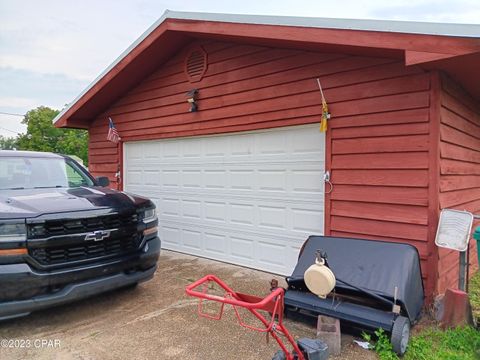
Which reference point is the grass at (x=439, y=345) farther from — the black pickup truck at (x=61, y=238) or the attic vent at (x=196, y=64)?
the attic vent at (x=196, y=64)

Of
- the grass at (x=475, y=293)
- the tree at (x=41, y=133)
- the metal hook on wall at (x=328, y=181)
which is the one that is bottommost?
the grass at (x=475, y=293)

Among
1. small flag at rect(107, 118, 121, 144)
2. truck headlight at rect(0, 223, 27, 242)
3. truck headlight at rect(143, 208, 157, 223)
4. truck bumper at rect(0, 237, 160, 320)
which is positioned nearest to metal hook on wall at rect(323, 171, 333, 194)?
truck headlight at rect(143, 208, 157, 223)

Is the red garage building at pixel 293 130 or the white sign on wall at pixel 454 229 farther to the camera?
the red garage building at pixel 293 130

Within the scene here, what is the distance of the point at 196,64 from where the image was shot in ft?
19.1

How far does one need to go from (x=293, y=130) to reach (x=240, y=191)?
1325 mm

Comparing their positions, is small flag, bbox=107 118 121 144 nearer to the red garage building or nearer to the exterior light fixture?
the red garage building

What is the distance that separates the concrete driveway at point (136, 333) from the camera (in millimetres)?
2727

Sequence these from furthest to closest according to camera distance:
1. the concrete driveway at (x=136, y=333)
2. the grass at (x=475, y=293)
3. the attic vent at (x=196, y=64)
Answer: the attic vent at (x=196, y=64), the grass at (x=475, y=293), the concrete driveway at (x=136, y=333)

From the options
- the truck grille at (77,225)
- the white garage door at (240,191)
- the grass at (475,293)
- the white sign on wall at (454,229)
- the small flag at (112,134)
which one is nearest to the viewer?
the truck grille at (77,225)

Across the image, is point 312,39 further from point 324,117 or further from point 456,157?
point 456,157

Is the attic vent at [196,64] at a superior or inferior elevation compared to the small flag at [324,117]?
superior

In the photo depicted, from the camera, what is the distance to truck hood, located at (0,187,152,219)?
2.94m

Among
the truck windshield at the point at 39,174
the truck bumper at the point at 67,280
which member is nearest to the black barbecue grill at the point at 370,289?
the truck bumper at the point at 67,280

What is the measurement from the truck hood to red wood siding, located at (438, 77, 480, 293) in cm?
341
